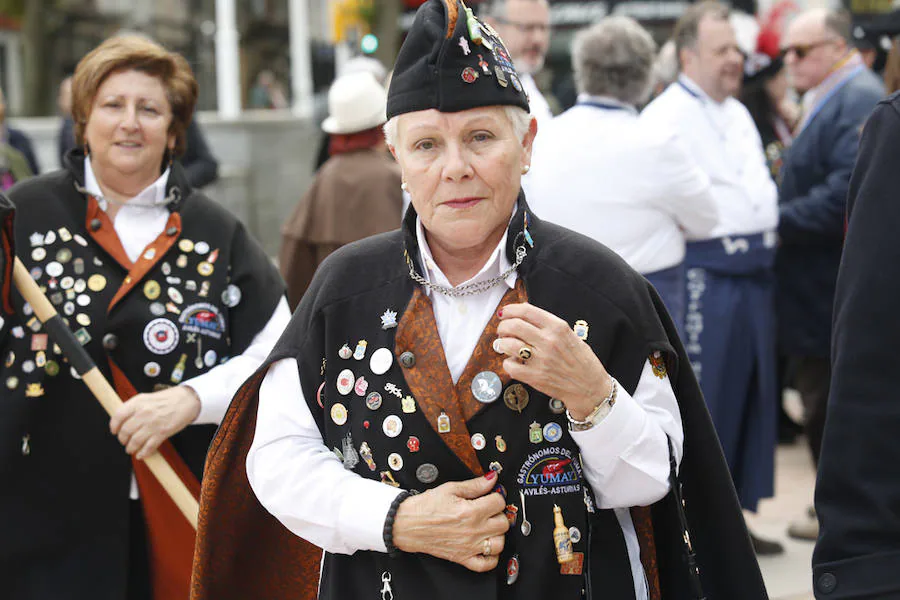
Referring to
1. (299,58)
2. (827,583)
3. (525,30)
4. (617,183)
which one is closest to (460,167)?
(827,583)

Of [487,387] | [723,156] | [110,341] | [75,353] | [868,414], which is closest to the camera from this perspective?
[868,414]

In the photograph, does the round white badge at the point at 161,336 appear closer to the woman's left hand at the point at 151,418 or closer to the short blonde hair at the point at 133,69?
the woman's left hand at the point at 151,418

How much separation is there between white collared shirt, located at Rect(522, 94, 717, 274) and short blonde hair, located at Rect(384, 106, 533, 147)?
2217mm

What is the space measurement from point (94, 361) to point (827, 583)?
235cm

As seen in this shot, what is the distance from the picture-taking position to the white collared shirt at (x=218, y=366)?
3393 mm

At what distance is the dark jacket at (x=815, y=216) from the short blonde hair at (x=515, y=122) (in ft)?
11.1

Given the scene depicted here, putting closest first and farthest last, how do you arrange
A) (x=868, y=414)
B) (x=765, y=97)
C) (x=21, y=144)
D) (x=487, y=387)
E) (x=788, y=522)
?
(x=868, y=414) → (x=487, y=387) → (x=788, y=522) → (x=765, y=97) → (x=21, y=144)

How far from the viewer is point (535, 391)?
2.23 metres

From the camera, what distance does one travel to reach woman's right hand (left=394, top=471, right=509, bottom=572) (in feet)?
7.08

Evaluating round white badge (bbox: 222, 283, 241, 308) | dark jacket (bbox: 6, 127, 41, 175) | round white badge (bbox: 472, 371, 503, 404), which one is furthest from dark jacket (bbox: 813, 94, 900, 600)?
dark jacket (bbox: 6, 127, 41, 175)

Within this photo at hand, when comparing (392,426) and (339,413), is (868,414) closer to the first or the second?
(392,426)

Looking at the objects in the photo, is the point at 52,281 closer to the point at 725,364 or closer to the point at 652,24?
the point at 725,364

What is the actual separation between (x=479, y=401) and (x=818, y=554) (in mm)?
703

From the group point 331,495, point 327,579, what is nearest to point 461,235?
point 331,495
